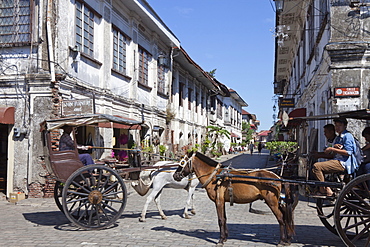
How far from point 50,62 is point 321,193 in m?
7.87

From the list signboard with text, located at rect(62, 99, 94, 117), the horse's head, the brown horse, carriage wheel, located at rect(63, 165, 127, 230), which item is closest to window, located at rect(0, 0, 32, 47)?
signboard with text, located at rect(62, 99, 94, 117)

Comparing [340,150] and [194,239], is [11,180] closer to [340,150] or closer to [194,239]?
[194,239]

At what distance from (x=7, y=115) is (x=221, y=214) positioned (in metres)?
7.14

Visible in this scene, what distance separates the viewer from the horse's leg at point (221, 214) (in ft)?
20.2

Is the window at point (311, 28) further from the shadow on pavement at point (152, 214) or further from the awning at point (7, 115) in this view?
the awning at point (7, 115)

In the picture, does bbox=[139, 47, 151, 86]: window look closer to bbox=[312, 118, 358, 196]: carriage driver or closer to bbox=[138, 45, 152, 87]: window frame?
bbox=[138, 45, 152, 87]: window frame

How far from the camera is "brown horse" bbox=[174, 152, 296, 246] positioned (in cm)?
613

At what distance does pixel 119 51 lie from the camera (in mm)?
14609

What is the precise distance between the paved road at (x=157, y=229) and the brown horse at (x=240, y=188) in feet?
1.28

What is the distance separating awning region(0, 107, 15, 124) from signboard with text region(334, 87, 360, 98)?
898 cm

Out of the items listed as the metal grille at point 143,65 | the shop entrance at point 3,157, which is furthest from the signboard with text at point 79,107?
the metal grille at point 143,65

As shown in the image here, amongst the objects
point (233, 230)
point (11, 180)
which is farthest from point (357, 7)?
point (11, 180)

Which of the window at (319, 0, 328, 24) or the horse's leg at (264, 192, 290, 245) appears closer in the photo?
the horse's leg at (264, 192, 290, 245)

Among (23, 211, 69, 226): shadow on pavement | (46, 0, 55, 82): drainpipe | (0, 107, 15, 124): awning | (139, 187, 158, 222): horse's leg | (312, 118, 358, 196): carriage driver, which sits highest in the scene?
(46, 0, 55, 82): drainpipe
